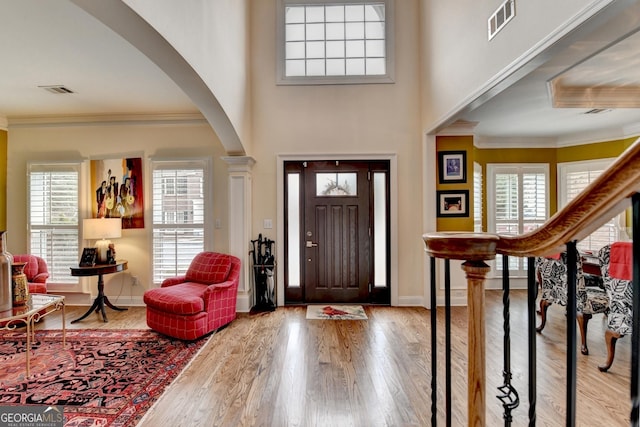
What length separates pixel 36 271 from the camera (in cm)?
425

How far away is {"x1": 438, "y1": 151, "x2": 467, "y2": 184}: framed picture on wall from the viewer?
4492 mm

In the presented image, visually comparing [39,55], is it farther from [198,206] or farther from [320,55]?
[320,55]

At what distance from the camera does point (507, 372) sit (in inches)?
37.4

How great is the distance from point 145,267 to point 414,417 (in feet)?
13.5

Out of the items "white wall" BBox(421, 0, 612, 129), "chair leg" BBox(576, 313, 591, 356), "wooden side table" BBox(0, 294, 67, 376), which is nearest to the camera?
"white wall" BBox(421, 0, 612, 129)

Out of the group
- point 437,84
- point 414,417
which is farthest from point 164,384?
point 437,84

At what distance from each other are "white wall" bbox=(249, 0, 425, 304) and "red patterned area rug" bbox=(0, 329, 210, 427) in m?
2.00

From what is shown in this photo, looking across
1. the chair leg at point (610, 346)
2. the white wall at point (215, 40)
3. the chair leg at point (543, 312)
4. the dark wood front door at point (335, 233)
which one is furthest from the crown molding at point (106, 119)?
the chair leg at point (610, 346)

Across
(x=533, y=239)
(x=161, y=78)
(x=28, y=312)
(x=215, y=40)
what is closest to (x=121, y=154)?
(x=161, y=78)

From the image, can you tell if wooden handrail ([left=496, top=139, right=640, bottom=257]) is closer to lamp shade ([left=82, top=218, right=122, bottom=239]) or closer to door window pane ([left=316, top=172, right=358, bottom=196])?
door window pane ([left=316, top=172, right=358, bottom=196])

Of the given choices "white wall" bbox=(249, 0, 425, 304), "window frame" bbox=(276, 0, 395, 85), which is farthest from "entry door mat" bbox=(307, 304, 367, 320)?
"window frame" bbox=(276, 0, 395, 85)

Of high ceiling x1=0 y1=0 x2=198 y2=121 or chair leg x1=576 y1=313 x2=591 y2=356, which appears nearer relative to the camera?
high ceiling x1=0 y1=0 x2=198 y2=121

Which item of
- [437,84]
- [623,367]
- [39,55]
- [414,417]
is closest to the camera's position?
[414,417]

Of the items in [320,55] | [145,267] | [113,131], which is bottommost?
[145,267]
